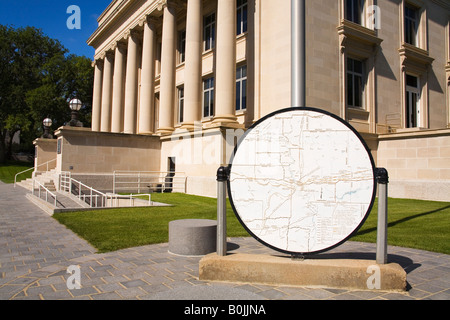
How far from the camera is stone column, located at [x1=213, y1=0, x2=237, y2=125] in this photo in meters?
19.8

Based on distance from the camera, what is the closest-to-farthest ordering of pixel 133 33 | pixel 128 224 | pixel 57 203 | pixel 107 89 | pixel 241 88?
pixel 128 224 → pixel 57 203 → pixel 241 88 → pixel 133 33 → pixel 107 89

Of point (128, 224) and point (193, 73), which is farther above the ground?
point (193, 73)

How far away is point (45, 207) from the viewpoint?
43.7 ft

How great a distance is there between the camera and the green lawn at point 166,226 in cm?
773

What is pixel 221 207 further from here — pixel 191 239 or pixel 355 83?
pixel 355 83

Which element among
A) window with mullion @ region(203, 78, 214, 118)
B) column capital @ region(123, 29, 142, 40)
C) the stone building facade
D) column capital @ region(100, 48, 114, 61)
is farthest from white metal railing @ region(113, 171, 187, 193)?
column capital @ region(100, 48, 114, 61)

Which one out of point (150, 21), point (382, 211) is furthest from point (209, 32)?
point (382, 211)

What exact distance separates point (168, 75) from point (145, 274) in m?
21.3

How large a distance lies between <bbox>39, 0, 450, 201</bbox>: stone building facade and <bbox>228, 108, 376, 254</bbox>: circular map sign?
13.5 m

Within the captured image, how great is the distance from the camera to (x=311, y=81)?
19359mm

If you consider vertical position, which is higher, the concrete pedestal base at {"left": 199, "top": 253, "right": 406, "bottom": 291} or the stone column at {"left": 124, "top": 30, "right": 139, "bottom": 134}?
the stone column at {"left": 124, "top": 30, "right": 139, "bottom": 134}

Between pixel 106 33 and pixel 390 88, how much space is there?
28.7 m

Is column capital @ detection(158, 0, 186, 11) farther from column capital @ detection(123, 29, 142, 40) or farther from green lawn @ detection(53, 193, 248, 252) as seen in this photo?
green lawn @ detection(53, 193, 248, 252)
